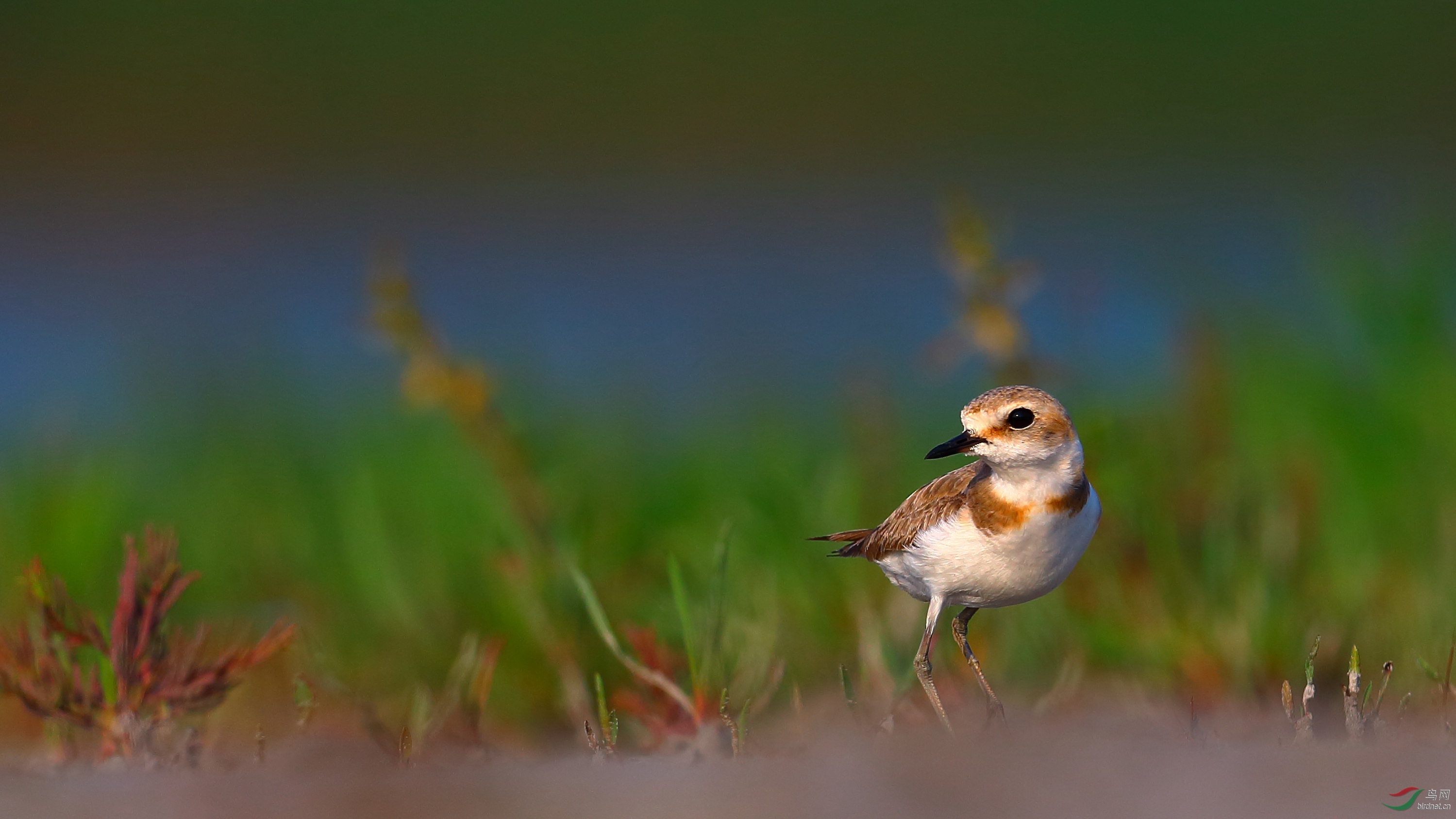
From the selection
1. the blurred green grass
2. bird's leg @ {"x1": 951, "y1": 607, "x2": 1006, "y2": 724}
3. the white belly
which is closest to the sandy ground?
the white belly

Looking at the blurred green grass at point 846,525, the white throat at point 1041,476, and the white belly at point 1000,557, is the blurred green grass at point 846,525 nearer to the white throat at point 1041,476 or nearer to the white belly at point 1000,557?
the white belly at point 1000,557

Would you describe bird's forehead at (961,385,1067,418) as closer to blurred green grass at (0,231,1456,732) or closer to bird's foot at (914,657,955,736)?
bird's foot at (914,657,955,736)

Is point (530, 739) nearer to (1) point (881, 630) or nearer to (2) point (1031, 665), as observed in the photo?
(1) point (881, 630)

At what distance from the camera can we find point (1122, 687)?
3178 mm

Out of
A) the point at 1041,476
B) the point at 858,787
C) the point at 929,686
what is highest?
the point at 1041,476

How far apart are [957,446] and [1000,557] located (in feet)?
0.63

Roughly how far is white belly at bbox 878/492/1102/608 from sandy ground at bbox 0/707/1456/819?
13.5 inches

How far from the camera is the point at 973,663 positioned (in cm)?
238

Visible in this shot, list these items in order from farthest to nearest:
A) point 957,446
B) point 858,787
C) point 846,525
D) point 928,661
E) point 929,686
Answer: point 846,525, point 928,661, point 929,686, point 957,446, point 858,787

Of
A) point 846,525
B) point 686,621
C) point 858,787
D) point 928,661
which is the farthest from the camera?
point 846,525

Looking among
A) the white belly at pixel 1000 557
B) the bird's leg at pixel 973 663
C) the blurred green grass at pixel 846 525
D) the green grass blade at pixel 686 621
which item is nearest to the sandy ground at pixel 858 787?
the white belly at pixel 1000 557

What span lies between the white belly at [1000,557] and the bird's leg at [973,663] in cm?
14

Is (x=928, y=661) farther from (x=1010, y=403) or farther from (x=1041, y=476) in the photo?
(x=1010, y=403)

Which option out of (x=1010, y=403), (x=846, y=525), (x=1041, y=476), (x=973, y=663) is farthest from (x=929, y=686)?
(x=846, y=525)
